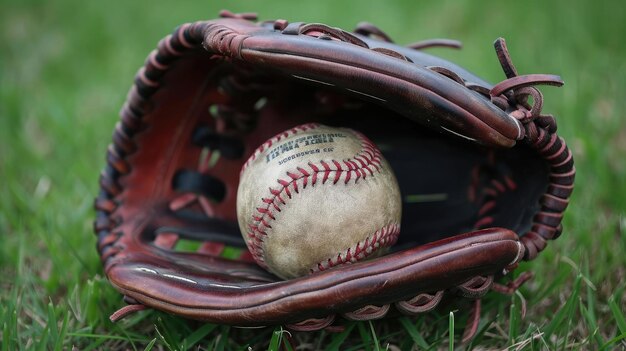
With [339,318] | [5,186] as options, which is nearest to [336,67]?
[339,318]

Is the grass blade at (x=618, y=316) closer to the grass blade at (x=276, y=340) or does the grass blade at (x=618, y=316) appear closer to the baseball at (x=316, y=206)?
the baseball at (x=316, y=206)

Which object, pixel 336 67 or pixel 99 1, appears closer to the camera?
pixel 336 67

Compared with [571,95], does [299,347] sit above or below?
below

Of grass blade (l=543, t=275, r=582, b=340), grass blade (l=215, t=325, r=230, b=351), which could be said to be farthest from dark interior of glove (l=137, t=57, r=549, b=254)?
grass blade (l=215, t=325, r=230, b=351)

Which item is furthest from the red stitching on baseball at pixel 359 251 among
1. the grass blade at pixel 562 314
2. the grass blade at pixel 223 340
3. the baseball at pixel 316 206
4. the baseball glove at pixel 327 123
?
the grass blade at pixel 562 314

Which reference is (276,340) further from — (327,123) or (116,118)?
(116,118)

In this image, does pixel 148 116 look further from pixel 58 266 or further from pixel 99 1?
pixel 99 1
